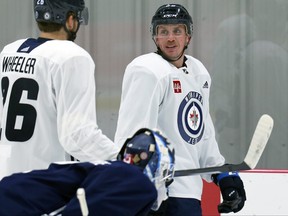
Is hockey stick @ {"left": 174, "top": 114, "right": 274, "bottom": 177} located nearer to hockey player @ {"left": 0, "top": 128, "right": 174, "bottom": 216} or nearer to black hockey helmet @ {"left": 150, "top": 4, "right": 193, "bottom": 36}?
hockey player @ {"left": 0, "top": 128, "right": 174, "bottom": 216}

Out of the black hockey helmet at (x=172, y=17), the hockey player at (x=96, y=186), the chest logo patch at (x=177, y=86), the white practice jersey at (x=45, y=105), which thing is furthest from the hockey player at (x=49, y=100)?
the black hockey helmet at (x=172, y=17)

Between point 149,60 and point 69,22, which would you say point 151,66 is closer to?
point 149,60

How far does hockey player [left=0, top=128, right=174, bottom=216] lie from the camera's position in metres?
1.54

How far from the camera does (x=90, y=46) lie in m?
4.34

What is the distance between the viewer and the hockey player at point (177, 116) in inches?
99.5

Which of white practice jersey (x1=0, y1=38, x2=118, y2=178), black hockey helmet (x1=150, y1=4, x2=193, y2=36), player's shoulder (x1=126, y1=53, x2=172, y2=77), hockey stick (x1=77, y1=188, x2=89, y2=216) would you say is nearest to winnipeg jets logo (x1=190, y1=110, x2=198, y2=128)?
player's shoulder (x1=126, y1=53, x2=172, y2=77)

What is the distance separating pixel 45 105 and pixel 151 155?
560 millimetres

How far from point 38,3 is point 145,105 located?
0.49 m

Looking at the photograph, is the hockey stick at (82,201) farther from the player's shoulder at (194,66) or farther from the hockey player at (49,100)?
the player's shoulder at (194,66)

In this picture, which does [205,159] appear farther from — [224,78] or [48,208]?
[224,78]

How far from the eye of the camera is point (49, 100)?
7.00 ft

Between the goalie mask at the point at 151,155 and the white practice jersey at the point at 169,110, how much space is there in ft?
2.50

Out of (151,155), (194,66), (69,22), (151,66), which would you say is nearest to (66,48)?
(69,22)

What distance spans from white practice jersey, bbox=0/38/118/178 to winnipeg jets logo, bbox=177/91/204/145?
0.51m
